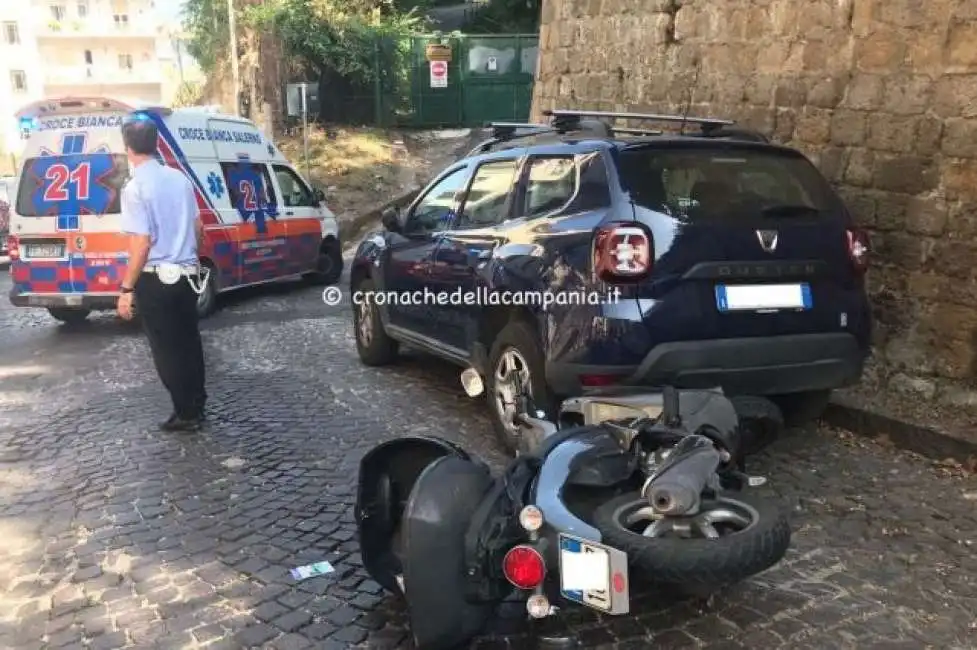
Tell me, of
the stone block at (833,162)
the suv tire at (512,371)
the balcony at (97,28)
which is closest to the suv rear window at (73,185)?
the suv tire at (512,371)

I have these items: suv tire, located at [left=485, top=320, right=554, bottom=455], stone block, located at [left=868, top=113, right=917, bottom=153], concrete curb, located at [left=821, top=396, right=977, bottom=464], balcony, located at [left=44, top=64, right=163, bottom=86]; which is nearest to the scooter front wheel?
suv tire, located at [left=485, top=320, right=554, bottom=455]

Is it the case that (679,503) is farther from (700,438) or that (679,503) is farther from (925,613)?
(925,613)

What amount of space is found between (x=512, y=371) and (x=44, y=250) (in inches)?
244

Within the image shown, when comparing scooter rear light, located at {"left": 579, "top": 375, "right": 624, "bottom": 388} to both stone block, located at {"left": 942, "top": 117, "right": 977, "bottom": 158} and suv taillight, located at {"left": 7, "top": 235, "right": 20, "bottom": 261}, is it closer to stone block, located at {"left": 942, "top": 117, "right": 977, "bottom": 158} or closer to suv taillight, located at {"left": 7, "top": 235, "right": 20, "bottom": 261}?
stone block, located at {"left": 942, "top": 117, "right": 977, "bottom": 158}

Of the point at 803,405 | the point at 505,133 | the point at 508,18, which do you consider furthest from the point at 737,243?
the point at 508,18

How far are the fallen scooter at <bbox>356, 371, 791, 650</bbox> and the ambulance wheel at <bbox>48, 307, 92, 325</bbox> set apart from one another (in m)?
7.84

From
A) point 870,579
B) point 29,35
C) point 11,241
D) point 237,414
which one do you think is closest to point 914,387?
point 870,579

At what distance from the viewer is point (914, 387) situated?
5.63 metres

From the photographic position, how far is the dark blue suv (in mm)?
4125

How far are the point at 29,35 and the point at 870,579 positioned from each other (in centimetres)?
6348

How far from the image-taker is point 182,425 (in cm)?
560

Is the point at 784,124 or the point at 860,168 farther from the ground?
the point at 784,124

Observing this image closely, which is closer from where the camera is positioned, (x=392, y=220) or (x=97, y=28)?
(x=392, y=220)

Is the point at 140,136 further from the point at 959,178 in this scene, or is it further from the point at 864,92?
the point at 959,178
